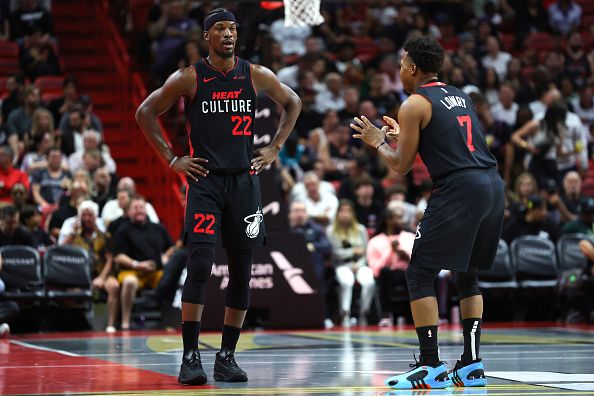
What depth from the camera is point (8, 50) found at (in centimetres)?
2038

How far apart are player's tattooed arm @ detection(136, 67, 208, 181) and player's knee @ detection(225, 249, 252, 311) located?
2.03 feet

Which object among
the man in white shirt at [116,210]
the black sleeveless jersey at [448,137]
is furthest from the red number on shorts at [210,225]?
the man in white shirt at [116,210]

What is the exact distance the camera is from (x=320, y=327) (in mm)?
14414

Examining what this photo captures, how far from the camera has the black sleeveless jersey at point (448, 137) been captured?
7.34m

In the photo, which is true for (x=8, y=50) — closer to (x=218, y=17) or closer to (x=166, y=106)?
(x=166, y=106)

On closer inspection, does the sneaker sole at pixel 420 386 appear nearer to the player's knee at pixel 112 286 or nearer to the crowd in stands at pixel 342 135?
the crowd in stands at pixel 342 135

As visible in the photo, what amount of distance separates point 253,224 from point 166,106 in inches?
39.6

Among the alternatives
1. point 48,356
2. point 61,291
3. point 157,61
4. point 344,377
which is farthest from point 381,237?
point 344,377

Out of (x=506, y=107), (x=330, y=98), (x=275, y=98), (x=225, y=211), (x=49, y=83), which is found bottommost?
(x=225, y=211)

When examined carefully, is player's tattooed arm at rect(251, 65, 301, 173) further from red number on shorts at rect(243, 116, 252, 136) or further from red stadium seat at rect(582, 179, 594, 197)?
red stadium seat at rect(582, 179, 594, 197)

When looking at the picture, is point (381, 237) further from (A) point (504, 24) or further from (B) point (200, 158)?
(A) point (504, 24)

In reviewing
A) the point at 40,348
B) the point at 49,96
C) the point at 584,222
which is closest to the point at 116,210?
the point at 49,96

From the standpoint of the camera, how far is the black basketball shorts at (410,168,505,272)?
23.7ft

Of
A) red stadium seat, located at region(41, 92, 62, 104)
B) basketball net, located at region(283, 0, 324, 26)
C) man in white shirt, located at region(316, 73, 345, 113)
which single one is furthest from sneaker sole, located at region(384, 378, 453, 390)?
man in white shirt, located at region(316, 73, 345, 113)
